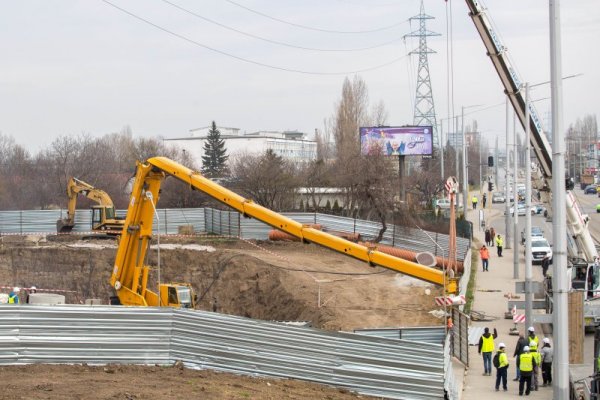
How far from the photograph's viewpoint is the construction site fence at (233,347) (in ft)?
56.7

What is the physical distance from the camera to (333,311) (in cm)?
3303

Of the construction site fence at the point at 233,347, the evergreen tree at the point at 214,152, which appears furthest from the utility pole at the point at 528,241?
the evergreen tree at the point at 214,152

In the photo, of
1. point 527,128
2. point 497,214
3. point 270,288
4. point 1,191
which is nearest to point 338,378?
point 527,128

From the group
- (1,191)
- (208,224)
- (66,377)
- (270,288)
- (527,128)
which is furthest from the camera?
(1,191)

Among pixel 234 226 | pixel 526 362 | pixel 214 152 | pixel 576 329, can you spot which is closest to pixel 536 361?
pixel 526 362

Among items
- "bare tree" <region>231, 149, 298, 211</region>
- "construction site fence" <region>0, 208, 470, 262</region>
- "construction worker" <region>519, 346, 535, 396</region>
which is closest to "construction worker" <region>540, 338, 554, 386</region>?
"construction worker" <region>519, 346, 535, 396</region>

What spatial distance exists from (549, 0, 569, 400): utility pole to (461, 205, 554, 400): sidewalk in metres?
7.15

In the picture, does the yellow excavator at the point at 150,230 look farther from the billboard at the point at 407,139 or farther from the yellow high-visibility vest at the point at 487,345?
the billboard at the point at 407,139

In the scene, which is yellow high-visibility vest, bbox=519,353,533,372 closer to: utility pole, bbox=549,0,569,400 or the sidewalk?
the sidewalk

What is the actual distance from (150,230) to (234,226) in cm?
2664

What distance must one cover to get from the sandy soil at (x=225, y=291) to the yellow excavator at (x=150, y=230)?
6229 millimetres

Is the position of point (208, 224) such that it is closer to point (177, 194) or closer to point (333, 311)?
point (177, 194)

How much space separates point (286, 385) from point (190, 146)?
121m

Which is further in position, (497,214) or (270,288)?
(497,214)
